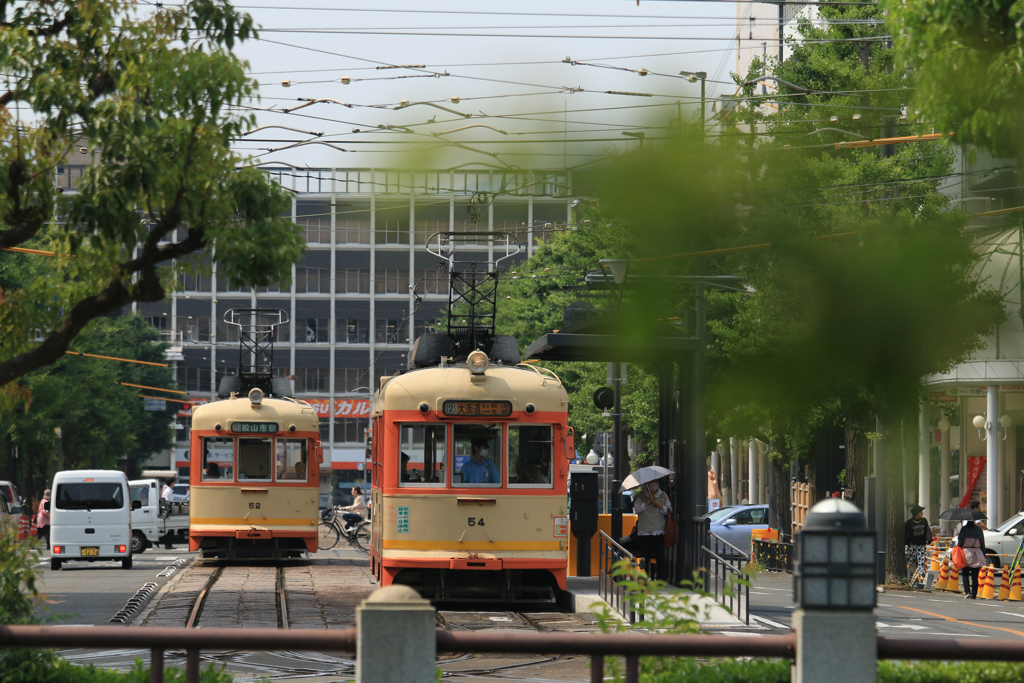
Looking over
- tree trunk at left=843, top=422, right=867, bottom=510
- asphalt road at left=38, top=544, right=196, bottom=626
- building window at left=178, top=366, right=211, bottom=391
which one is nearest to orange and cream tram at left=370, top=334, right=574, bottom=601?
asphalt road at left=38, top=544, right=196, bottom=626

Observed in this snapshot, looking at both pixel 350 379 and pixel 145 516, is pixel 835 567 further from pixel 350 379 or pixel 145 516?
pixel 350 379

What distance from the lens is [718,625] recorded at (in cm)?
1452

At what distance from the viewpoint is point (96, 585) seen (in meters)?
22.9

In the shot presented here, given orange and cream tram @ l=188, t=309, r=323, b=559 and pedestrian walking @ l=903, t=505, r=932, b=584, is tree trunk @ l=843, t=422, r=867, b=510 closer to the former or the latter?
pedestrian walking @ l=903, t=505, r=932, b=584

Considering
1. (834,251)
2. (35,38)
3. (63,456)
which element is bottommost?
(63,456)

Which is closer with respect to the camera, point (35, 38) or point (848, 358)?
A: point (35, 38)

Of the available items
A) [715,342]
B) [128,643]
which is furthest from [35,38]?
[715,342]

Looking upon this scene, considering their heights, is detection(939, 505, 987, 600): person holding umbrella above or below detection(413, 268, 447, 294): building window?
below

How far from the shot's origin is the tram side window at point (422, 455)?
1683cm

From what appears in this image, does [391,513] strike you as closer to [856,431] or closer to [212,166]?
[212,166]

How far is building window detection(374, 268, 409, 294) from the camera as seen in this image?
255 feet

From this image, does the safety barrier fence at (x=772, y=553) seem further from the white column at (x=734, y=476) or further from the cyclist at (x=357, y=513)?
the white column at (x=734, y=476)

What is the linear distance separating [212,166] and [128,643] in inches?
177

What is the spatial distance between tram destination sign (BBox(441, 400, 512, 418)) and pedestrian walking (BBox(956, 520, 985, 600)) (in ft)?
29.7
